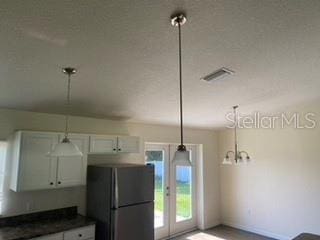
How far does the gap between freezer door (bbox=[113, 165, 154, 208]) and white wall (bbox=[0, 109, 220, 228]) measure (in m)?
0.94

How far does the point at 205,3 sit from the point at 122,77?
1308 mm

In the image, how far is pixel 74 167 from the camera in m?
3.52

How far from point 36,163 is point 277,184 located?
477cm

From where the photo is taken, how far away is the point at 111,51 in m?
2.27

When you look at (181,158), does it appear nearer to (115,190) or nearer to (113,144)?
(115,190)

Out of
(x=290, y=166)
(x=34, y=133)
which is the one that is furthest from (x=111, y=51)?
(x=290, y=166)

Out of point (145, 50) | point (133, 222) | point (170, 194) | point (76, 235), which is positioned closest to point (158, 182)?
point (170, 194)

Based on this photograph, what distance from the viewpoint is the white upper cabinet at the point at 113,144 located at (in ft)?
12.4

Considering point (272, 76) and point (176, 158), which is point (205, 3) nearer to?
point (176, 158)

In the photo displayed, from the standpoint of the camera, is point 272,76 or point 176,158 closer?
point 176,158

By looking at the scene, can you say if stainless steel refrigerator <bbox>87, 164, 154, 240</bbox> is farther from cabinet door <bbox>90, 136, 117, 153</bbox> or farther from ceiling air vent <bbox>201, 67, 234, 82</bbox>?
ceiling air vent <bbox>201, 67, 234, 82</bbox>

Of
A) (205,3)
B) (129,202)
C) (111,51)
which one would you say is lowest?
(129,202)

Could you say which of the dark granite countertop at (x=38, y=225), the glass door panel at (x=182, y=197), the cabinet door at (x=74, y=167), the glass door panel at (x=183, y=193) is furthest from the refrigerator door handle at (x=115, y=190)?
the glass door panel at (x=183, y=193)

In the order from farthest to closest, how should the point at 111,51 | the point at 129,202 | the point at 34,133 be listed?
the point at 129,202 < the point at 34,133 < the point at 111,51
